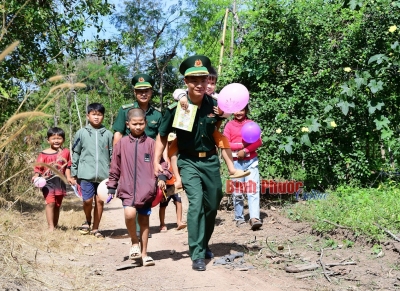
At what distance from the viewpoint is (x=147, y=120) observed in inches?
269

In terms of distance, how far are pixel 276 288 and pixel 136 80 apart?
133 inches

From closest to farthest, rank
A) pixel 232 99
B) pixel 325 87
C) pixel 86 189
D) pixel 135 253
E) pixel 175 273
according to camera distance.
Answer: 1. pixel 175 273
2. pixel 135 253
3. pixel 232 99
4. pixel 86 189
5. pixel 325 87

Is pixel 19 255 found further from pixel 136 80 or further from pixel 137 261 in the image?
→ pixel 136 80

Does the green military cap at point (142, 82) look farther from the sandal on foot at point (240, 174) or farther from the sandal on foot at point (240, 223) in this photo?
the sandal on foot at point (240, 223)

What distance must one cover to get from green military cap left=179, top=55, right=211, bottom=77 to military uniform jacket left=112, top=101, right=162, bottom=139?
60.8 inches

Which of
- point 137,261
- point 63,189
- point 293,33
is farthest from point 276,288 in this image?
point 293,33

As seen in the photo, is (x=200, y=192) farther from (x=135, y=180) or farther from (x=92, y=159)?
(x=92, y=159)

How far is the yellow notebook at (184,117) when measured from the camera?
5.29 metres

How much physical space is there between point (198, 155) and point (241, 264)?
1.20m

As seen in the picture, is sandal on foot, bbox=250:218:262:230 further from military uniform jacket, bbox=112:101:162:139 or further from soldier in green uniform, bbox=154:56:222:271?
military uniform jacket, bbox=112:101:162:139

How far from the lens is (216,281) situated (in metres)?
4.72

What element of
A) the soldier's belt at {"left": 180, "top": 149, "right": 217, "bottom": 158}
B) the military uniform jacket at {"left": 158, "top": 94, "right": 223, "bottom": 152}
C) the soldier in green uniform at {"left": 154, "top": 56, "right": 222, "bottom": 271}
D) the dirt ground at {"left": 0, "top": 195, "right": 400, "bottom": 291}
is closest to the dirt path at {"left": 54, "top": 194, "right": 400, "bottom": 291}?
the dirt ground at {"left": 0, "top": 195, "right": 400, "bottom": 291}

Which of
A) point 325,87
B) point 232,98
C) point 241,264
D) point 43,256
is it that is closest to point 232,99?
point 232,98

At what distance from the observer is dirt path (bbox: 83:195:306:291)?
461 cm
